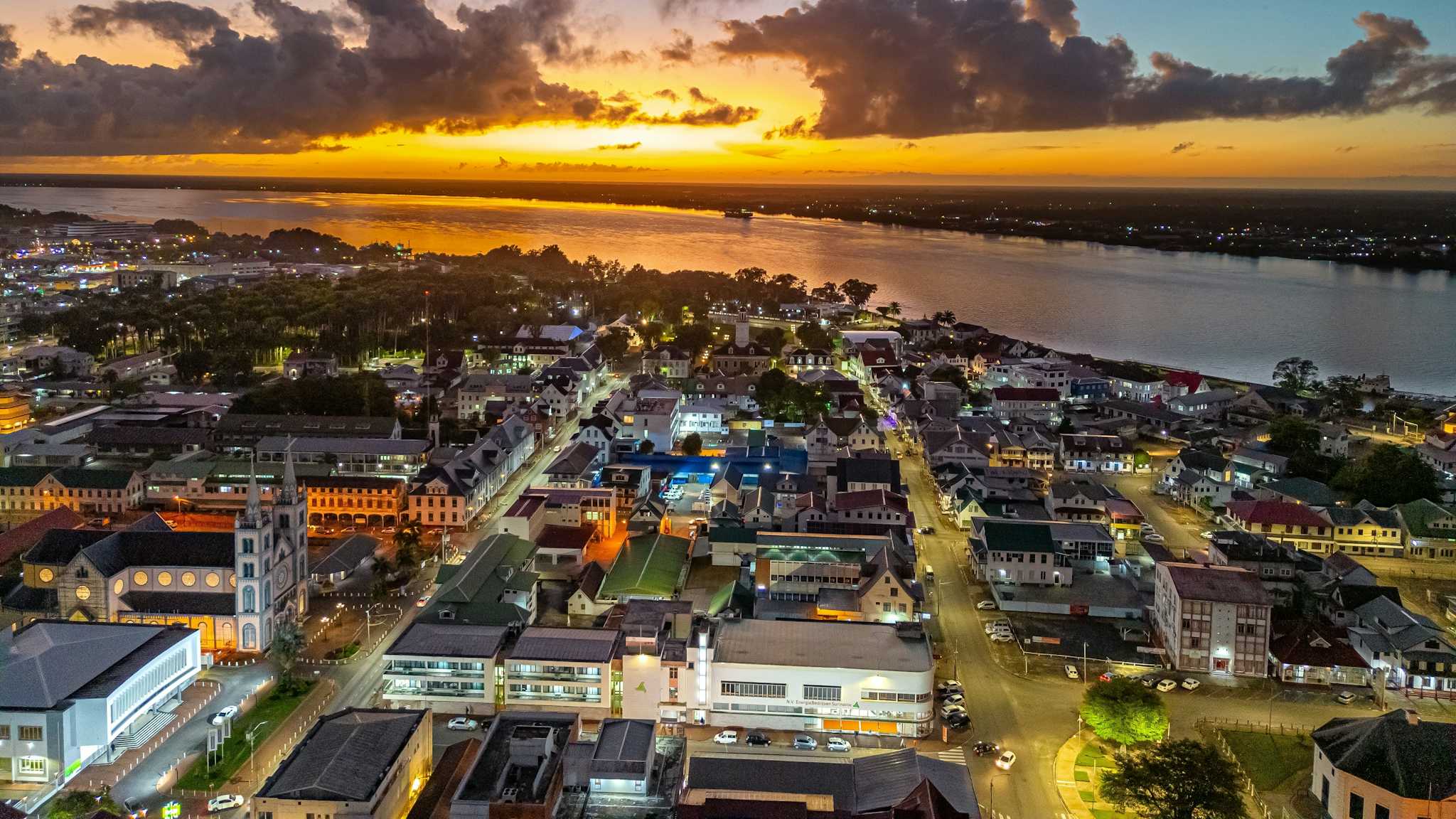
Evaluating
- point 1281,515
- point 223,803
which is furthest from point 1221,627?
point 223,803

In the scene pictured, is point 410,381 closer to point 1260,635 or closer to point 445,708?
point 445,708

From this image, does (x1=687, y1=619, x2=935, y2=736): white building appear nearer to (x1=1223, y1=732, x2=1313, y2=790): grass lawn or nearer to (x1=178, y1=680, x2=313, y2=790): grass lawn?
(x1=1223, y1=732, x2=1313, y2=790): grass lawn

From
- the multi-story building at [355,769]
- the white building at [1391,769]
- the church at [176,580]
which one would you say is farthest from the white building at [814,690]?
the church at [176,580]

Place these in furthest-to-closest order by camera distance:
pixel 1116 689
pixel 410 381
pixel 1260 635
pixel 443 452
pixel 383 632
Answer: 1. pixel 410 381
2. pixel 443 452
3. pixel 383 632
4. pixel 1260 635
5. pixel 1116 689

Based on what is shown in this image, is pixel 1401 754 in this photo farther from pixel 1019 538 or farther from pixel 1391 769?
pixel 1019 538

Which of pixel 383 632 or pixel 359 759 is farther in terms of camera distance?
pixel 383 632

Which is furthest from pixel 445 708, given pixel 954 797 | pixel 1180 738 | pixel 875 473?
pixel 875 473

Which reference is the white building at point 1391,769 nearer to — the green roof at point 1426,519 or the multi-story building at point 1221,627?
the multi-story building at point 1221,627
